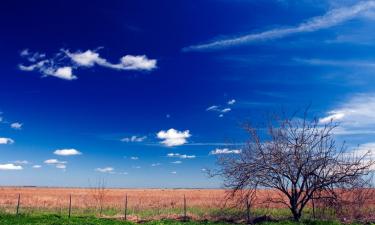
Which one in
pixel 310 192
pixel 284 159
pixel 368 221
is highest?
pixel 284 159

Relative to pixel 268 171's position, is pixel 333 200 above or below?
below

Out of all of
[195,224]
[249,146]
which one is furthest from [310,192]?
[195,224]

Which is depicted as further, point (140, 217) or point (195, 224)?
point (140, 217)

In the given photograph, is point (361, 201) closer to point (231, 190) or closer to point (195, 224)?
point (231, 190)

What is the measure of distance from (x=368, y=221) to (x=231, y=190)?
27.4 ft

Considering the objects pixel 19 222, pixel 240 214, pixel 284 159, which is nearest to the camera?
pixel 19 222

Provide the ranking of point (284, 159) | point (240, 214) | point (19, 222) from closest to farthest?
point (19, 222) → point (284, 159) → point (240, 214)

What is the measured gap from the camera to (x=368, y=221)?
2394cm

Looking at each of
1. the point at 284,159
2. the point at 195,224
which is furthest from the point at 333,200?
the point at 195,224

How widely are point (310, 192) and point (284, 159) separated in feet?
9.24

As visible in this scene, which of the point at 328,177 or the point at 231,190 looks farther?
the point at 231,190

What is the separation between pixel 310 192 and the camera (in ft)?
83.3

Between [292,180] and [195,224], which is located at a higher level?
[292,180]

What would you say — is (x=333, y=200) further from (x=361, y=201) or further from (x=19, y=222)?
(x=19, y=222)
